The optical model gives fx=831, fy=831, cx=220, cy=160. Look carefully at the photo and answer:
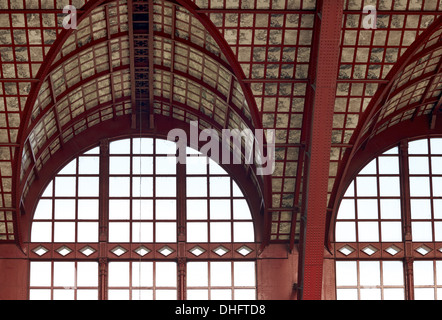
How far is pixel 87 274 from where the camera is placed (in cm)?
4625

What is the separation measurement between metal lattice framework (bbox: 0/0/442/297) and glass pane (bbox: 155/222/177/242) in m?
5.25

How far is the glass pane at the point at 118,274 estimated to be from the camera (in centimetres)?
4619

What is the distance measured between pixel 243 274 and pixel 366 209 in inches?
315

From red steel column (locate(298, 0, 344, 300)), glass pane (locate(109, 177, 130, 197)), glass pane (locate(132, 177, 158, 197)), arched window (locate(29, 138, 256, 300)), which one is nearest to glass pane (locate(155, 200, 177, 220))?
arched window (locate(29, 138, 256, 300))

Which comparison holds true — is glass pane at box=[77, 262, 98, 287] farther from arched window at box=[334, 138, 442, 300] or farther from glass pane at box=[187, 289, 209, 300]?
arched window at box=[334, 138, 442, 300]

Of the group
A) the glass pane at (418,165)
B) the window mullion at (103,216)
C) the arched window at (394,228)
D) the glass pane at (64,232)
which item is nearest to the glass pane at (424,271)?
the arched window at (394,228)

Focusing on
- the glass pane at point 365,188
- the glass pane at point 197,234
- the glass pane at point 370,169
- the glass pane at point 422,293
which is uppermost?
the glass pane at point 370,169

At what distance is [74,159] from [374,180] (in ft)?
57.3

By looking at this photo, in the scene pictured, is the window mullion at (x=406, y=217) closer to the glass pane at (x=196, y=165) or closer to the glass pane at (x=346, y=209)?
the glass pane at (x=346, y=209)

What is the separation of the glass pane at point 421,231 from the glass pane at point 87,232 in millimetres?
18082
